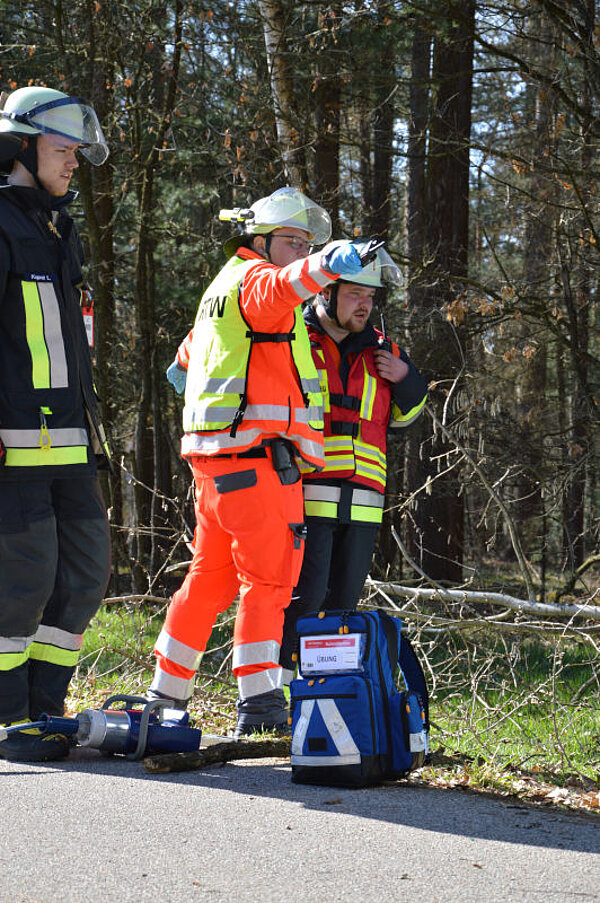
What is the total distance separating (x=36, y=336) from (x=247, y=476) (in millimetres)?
1017

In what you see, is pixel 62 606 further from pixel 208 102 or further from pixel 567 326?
pixel 208 102

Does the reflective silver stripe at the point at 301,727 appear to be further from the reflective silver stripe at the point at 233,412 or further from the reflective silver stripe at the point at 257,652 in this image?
the reflective silver stripe at the point at 233,412

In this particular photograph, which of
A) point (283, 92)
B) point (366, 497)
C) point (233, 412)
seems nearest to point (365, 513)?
point (366, 497)

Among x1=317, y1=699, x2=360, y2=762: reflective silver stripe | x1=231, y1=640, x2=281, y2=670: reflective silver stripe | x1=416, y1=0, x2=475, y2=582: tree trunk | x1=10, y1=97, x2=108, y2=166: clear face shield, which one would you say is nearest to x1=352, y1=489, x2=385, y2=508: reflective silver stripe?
x1=231, y1=640, x2=281, y2=670: reflective silver stripe

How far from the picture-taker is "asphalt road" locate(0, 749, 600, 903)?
2.91 m

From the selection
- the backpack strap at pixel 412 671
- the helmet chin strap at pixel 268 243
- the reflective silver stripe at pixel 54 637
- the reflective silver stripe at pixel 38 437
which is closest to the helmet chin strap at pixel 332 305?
the helmet chin strap at pixel 268 243

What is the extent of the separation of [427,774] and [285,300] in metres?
1.87

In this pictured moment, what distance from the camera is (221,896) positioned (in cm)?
286

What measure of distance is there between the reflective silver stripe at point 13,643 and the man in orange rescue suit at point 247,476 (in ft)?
2.07

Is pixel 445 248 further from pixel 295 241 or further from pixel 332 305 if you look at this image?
pixel 295 241

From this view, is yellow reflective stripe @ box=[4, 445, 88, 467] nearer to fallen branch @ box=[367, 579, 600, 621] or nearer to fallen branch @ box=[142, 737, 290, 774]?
fallen branch @ box=[142, 737, 290, 774]

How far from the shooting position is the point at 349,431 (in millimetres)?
5645

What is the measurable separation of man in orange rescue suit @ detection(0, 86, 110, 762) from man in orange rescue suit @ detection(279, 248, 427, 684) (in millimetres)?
1100

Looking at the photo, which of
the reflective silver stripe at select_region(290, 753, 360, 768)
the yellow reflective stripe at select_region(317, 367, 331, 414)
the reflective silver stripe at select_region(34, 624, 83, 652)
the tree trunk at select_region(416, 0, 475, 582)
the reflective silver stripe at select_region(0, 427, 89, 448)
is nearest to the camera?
the reflective silver stripe at select_region(290, 753, 360, 768)
